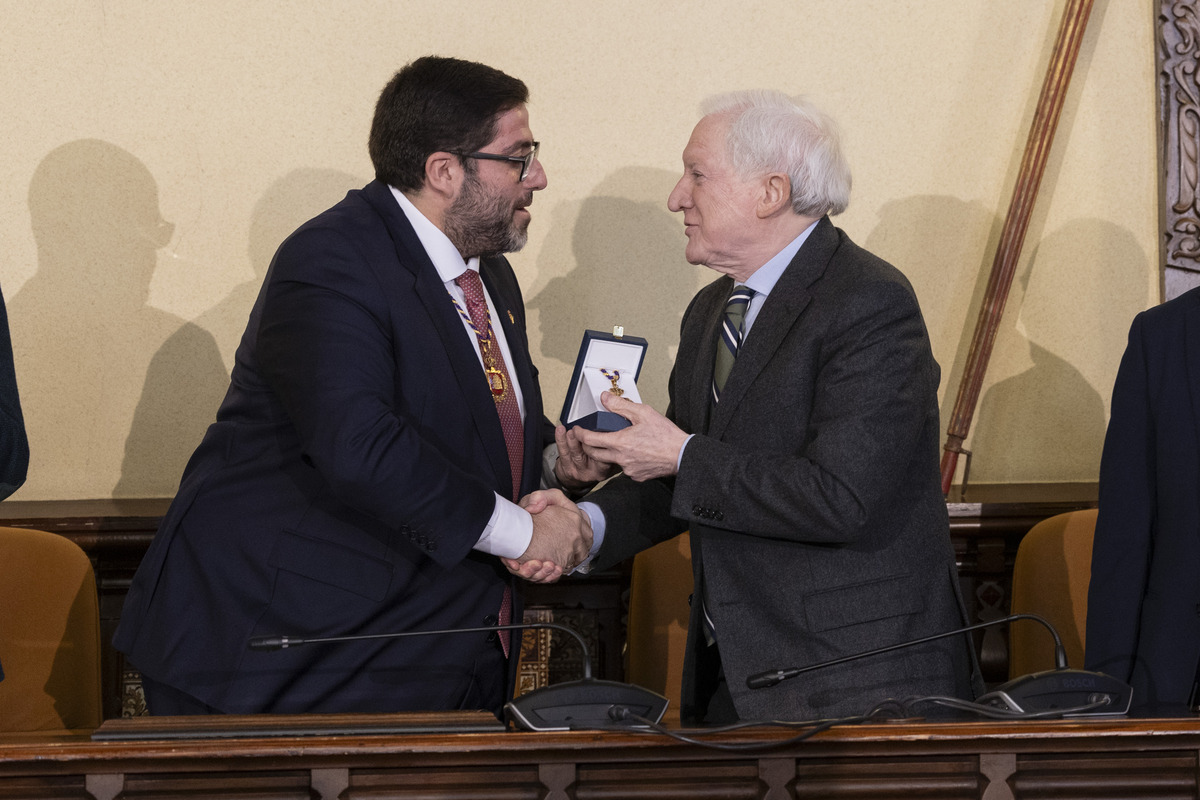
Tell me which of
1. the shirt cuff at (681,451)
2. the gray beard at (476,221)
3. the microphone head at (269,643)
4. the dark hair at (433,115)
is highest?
the dark hair at (433,115)

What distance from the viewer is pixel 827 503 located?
207 cm

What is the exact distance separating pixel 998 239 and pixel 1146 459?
150cm

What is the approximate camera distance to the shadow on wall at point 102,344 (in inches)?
130

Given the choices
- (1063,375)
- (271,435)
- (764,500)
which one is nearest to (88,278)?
(271,435)

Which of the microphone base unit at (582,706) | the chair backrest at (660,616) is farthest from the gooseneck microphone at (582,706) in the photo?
the chair backrest at (660,616)

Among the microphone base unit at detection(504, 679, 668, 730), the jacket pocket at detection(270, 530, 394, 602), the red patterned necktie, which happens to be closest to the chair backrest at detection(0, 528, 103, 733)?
the jacket pocket at detection(270, 530, 394, 602)

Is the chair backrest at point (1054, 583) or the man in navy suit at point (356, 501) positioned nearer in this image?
the man in navy suit at point (356, 501)

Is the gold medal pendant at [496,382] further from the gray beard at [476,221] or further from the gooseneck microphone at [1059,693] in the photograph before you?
the gooseneck microphone at [1059,693]

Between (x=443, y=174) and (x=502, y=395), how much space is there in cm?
49

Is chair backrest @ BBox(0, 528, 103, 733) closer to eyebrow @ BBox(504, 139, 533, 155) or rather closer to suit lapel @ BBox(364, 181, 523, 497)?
suit lapel @ BBox(364, 181, 523, 497)

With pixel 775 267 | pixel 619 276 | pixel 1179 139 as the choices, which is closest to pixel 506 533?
pixel 775 267

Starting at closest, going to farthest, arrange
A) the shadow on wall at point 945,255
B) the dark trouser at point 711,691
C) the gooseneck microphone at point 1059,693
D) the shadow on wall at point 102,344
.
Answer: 1. the gooseneck microphone at point 1059,693
2. the dark trouser at point 711,691
3. the shadow on wall at point 102,344
4. the shadow on wall at point 945,255

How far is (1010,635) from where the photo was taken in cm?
313

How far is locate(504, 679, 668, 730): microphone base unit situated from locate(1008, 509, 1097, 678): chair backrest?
63.2 inches
